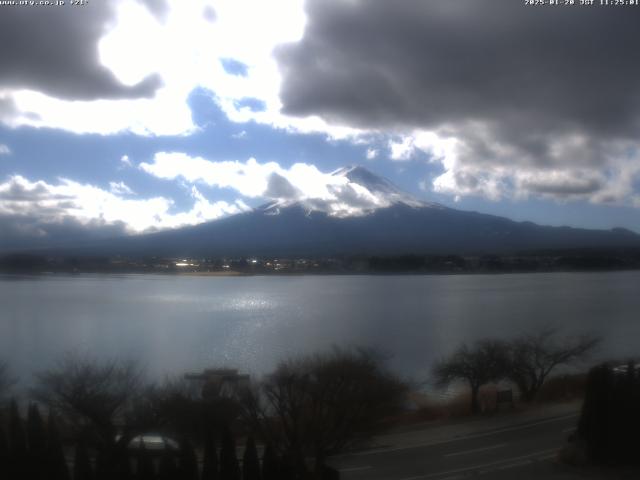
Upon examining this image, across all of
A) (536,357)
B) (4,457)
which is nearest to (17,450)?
(4,457)

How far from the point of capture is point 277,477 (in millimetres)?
5477

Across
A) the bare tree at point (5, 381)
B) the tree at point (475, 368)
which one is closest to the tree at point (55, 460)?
the bare tree at point (5, 381)

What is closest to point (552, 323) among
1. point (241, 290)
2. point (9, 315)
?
point (9, 315)

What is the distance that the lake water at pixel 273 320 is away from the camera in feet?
44.7

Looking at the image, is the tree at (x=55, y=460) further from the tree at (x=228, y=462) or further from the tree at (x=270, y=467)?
the tree at (x=270, y=467)

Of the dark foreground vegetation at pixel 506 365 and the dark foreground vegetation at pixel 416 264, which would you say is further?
the dark foreground vegetation at pixel 416 264

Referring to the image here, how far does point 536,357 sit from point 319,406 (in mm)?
6315

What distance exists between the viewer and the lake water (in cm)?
1362

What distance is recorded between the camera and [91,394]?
758 cm

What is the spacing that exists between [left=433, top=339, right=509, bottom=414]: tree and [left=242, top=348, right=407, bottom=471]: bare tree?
2.88 meters

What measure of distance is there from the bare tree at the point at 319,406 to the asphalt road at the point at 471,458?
0.33 meters

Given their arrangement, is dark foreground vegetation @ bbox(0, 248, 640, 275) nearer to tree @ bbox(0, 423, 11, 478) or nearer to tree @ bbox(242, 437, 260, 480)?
tree @ bbox(0, 423, 11, 478)

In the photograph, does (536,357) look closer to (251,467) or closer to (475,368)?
(475,368)

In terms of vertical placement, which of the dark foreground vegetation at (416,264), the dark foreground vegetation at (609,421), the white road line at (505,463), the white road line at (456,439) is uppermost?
the dark foreground vegetation at (416,264)
